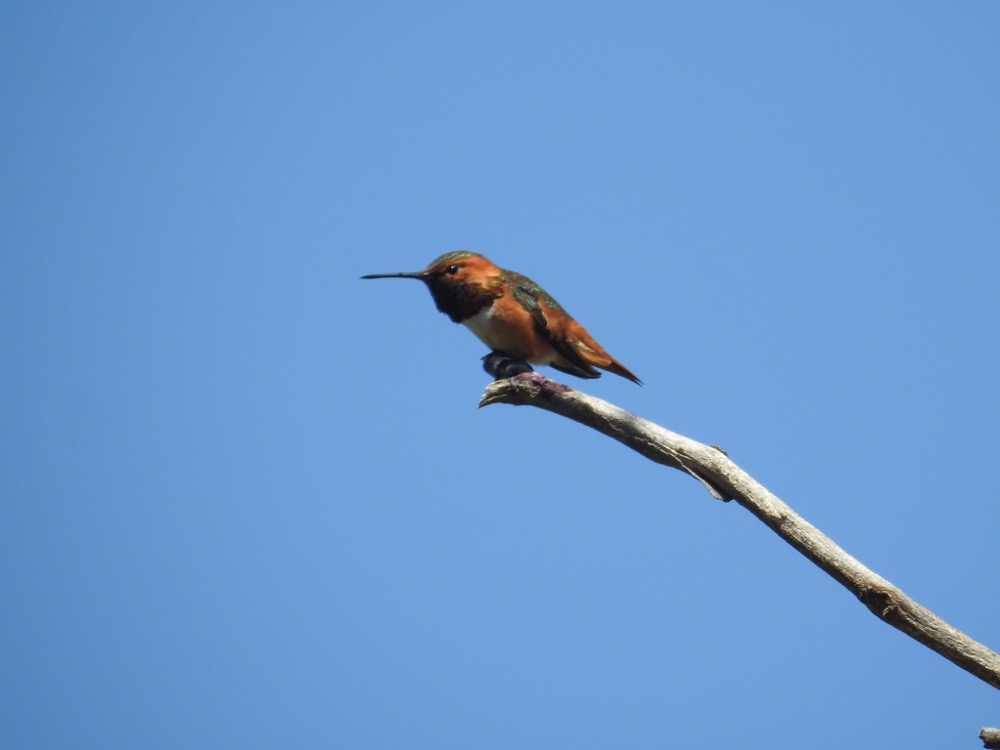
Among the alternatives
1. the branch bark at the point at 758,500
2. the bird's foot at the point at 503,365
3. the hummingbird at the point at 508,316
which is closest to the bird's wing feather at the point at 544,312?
the hummingbird at the point at 508,316

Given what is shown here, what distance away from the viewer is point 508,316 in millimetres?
6816

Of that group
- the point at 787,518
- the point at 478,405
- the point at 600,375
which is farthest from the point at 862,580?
the point at 600,375

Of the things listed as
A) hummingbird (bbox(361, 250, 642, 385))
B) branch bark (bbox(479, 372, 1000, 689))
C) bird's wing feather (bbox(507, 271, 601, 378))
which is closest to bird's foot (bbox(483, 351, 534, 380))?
hummingbird (bbox(361, 250, 642, 385))

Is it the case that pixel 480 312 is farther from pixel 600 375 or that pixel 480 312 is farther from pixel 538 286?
pixel 600 375

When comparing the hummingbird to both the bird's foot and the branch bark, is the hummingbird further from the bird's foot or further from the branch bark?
the branch bark

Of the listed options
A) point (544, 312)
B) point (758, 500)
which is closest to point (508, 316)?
point (544, 312)

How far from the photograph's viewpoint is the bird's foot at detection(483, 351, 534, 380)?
6.88 m

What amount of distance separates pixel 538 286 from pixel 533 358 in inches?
22.0

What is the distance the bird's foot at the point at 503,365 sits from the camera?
6875 millimetres

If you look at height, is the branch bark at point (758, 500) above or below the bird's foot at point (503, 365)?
below

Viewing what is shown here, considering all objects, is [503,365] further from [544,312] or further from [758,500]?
[758,500]

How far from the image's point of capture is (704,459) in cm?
495

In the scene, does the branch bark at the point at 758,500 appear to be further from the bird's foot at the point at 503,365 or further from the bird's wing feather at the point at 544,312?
the bird's wing feather at the point at 544,312

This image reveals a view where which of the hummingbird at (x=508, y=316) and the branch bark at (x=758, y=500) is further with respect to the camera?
the hummingbird at (x=508, y=316)
